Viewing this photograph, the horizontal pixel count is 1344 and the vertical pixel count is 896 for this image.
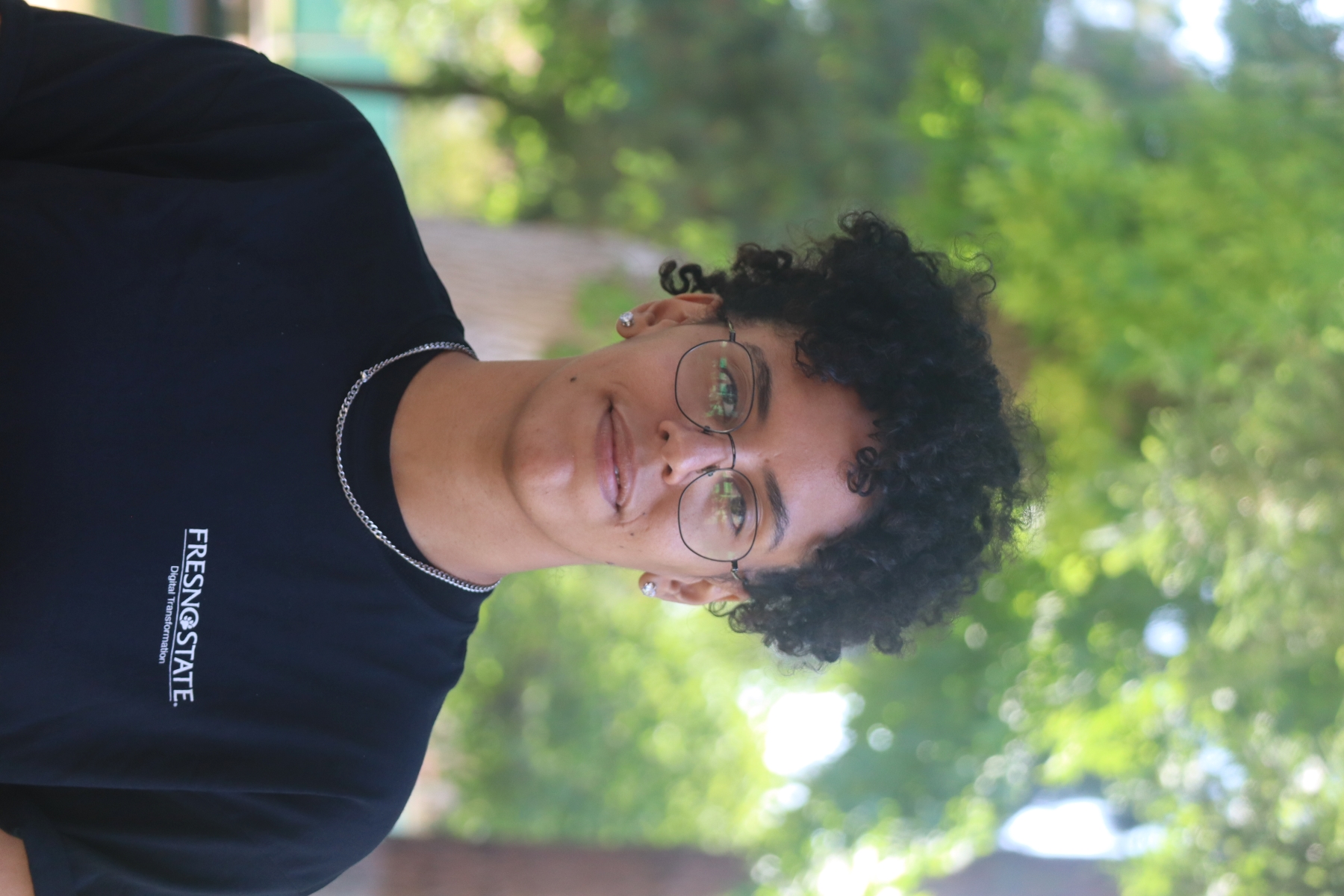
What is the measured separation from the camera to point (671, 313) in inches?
90.2

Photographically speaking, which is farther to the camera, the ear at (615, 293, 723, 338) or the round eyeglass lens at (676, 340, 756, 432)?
the ear at (615, 293, 723, 338)

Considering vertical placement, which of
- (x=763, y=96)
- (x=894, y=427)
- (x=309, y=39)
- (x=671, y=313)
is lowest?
(x=894, y=427)

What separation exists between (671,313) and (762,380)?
329 mm

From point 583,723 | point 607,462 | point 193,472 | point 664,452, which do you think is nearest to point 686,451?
point 664,452

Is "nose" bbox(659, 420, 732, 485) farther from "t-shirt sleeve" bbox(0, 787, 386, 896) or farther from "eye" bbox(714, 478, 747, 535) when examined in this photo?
"t-shirt sleeve" bbox(0, 787, 386, 896)

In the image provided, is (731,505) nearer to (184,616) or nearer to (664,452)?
(664,452)

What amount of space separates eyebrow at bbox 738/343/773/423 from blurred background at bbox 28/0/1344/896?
125 inches

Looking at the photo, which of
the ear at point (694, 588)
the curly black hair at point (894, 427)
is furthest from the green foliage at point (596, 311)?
the ear at point (694, 588)

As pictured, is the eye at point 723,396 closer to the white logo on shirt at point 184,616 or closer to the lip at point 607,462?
the lip at point 607,462

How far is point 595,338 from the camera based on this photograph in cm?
576

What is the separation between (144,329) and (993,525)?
1996 millimetres

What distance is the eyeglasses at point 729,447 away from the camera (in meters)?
2.02

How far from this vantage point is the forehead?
2076 mm

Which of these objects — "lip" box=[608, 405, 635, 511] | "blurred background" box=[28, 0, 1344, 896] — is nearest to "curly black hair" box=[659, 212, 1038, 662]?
"lip" box=[608, 405, 635, 511]
